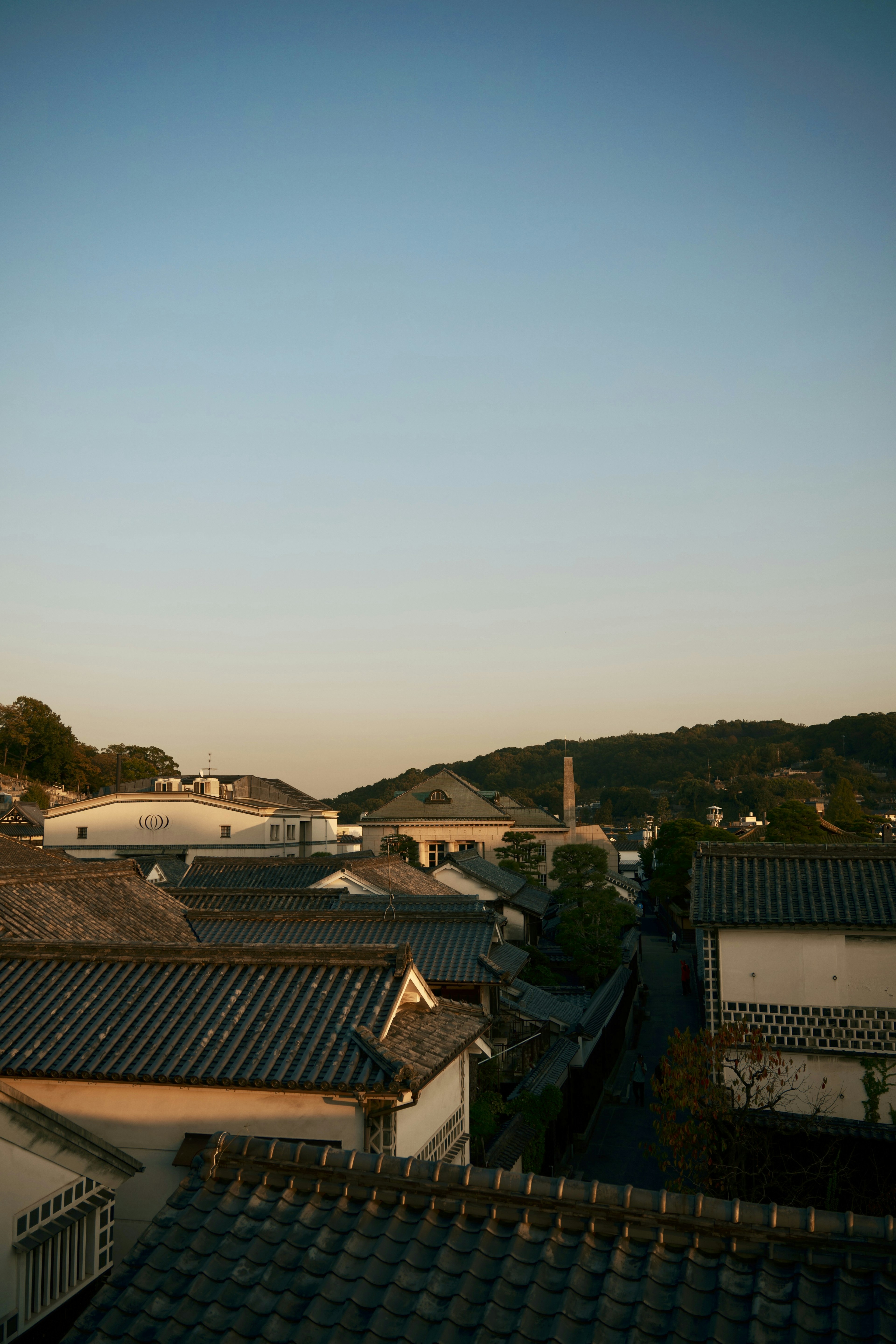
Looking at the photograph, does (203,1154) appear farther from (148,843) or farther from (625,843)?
(625,843)

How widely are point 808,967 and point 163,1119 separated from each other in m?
12.1

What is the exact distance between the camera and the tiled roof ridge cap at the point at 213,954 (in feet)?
37.3

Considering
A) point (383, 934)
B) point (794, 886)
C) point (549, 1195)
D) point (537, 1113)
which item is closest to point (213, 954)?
point (549, 1195)

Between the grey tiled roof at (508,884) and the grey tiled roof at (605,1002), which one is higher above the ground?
the grey tiled roof at (508,884)

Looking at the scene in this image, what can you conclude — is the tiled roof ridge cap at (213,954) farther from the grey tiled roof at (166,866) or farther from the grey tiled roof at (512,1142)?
the grey tiled roof at (166,866)

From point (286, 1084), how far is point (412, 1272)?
5176 mm

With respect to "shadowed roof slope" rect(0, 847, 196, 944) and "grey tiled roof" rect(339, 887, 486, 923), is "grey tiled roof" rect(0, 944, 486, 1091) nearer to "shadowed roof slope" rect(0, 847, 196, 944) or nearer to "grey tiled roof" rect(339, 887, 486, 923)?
"shadowed roof slope" rect(0, 847, 196, 944)

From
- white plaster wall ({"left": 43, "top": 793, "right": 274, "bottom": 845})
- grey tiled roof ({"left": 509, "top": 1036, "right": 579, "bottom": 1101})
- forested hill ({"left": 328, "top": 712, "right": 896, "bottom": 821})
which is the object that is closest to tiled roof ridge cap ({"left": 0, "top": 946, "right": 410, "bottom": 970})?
grey tiled roof ({"left": 509, "top": 1036, "right": 579, "bottom": 1101})

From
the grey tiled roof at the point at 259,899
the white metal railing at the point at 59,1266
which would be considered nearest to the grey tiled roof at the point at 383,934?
the grey tiled roof at the point at 259,899

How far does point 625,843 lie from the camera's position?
107 metres

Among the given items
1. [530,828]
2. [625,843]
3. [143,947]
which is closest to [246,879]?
[143,947]

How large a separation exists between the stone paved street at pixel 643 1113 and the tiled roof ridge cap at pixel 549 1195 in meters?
2.42

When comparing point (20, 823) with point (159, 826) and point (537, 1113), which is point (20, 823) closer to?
point (159, 826)

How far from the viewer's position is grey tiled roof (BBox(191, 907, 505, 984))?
63.0 ft
